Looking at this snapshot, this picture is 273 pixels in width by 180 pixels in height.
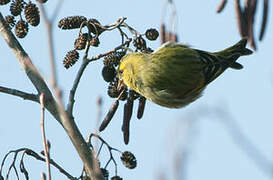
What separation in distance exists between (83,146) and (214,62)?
7.41ft

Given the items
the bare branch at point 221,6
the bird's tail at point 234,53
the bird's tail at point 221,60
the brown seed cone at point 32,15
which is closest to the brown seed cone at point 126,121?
the brown seed cone at point 32,15

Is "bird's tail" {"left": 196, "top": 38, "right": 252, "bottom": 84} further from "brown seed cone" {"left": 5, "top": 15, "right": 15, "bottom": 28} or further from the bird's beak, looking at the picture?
"brown seed cone" {"left": 5, "top": 15, "right": 15, "bottom": 28}

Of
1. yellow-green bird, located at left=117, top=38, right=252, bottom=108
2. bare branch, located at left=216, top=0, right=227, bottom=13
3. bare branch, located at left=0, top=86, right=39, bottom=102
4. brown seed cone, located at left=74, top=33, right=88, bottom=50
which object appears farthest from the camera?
yellow-green bird, located at left=117, top=38, right=252, bottom=108

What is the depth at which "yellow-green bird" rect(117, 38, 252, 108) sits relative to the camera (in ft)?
16.2

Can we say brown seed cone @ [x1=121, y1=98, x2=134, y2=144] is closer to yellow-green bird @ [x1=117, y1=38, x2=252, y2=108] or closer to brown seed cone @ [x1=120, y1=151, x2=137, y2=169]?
brown seed cone @ [x1=120, y1=151, x2=137, y2=169]

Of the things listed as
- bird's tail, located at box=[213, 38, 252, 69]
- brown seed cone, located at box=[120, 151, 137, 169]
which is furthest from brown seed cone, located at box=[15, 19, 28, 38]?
bird's tail, located at box=[213, 38, 252, 69]

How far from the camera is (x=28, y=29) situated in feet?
12.7

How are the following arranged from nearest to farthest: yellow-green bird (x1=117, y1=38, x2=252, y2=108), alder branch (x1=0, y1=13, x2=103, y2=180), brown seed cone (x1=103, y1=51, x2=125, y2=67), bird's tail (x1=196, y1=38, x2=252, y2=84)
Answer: alder branch (x1=0, y1=13, x2=103, y2=180)
brown seed cone (x1=103, y1=51, x2=125, y2=67)
yellow-green bird (x1=117, y1=38, x2=252, y2=108)
bird's tail (x1=196, y1=38, x2=252, y2=84)

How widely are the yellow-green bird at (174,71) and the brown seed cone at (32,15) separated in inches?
45.6

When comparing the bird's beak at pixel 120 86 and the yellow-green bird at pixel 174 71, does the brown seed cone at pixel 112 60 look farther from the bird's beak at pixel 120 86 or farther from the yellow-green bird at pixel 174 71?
the yellow-green bird at pixel 174 71

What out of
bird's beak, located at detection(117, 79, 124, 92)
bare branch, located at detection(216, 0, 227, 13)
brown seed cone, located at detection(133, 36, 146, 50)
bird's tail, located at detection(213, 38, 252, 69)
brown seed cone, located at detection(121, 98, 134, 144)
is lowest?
brown seed cone, located at detection(121, 98, 134, 144)

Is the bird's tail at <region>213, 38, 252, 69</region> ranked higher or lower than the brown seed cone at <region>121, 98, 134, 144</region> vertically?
higher

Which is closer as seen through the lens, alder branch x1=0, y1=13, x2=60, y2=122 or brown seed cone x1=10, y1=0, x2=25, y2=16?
alder branch x1=0, y1=13, x2=60, y2=122

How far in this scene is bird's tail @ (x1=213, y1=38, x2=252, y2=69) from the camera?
514 cm
